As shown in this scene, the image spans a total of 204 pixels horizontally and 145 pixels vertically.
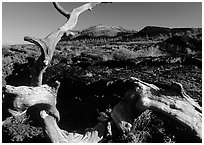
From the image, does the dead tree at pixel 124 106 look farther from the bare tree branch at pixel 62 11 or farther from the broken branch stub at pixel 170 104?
the bare tree branch at pixel 62 11

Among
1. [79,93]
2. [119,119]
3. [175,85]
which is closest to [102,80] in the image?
[79,93]

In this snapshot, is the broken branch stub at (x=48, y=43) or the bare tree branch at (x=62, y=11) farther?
the bare tree branch at (x=62, y=11)

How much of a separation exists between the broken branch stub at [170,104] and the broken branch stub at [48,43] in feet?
3.54

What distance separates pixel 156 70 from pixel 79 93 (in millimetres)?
1455

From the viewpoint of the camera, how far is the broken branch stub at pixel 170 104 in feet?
8.34

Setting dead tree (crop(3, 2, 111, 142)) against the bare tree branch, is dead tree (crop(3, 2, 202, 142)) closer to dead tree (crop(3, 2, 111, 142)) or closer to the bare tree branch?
dead tree (crop(3, 2, 111, 142))

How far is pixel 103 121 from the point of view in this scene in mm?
2863

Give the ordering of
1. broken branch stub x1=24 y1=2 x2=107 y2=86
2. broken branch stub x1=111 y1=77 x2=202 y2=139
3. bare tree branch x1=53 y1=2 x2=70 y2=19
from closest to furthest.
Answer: broken branch stub x1=111 y1=77 x2=202 y2=139 < broken branch stub x1=24 y1=2 x2=107 y2=86 < bare tree branch x1=53 y1=2 x2=70 y2=19

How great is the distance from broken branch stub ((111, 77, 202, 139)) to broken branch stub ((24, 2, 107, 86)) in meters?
1.08

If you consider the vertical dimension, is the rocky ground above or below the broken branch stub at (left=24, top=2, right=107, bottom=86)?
below

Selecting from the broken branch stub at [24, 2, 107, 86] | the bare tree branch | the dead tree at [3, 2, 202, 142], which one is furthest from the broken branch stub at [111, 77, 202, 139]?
the bare tree branch

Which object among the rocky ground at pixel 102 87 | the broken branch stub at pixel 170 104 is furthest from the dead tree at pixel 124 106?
the rocky ground at pixel 102 87

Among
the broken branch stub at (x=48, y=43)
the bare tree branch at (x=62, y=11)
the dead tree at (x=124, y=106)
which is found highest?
the bare tree branch at (x=62, y=11)

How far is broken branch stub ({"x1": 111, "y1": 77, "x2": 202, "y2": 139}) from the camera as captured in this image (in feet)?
8.34
